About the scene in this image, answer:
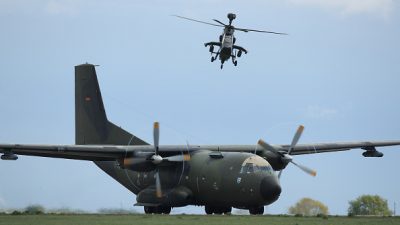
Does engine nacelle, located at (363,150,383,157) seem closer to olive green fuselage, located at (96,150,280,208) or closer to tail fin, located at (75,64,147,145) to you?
olive green fuselage, located at (96,150,280,208)

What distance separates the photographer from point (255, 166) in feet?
125

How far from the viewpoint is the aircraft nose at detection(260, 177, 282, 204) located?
3725cm

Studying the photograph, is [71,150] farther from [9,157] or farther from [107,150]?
[9,157]

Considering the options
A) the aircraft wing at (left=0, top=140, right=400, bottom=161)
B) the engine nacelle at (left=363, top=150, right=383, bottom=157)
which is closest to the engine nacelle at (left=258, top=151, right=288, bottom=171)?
the aircraft wing at (left=0, top=140, right=400, bottom=161)

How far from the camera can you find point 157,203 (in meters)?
42.0

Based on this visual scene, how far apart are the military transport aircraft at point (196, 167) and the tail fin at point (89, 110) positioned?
3.48 meters

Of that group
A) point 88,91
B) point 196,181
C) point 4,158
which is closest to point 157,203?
point 196,181

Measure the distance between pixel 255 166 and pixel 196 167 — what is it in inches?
165

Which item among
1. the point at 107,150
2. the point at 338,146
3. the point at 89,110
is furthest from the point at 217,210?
the point at 89,110

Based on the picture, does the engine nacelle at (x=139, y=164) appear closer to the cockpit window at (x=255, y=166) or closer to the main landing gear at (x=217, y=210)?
the main landing gear at (x=217, y=210)

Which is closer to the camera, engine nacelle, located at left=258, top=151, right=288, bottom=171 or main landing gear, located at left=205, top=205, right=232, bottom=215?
engine nacelle, located at left=258, top=151, right=288, bottom=171

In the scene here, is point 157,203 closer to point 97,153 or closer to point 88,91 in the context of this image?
point 97,153

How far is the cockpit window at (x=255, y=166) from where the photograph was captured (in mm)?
38031

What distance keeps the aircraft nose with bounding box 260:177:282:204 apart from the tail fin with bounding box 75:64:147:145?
15.0m
